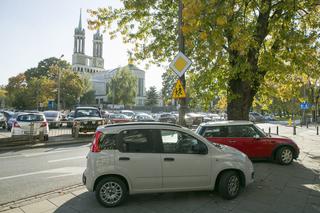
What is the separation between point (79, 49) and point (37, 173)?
412ft

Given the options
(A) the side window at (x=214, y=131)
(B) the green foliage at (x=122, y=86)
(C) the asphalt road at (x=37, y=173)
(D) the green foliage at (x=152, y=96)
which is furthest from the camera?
(D) the green foliage at (x=152, y=96)

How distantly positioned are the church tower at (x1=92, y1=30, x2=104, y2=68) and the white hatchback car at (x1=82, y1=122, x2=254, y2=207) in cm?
12853

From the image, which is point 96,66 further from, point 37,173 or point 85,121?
point 37,173

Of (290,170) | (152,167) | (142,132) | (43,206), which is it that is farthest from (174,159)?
(290,170)

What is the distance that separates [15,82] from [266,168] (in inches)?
2905

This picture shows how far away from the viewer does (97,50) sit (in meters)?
129

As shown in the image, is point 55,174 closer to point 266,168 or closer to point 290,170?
point 266,168

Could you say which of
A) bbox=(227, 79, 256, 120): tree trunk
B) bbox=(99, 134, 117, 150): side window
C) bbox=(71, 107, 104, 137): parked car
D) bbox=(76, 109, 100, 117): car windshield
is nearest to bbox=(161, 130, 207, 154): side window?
bbox=(99, 134, 117, 150): side window

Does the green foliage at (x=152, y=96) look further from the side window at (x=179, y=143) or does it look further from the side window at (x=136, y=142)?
the side window at (x=136, y=142)

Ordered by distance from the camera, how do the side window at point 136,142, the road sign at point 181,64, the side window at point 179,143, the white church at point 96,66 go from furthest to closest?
the white church at point 96,66 < the road sign at point 181,64 < the side window at point 179,143 < the side window at point 136,142

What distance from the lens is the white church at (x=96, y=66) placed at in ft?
360

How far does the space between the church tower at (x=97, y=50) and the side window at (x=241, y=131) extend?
125660 mm

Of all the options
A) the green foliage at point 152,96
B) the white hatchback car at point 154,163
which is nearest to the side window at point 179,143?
the white hatchback car at point 154,163

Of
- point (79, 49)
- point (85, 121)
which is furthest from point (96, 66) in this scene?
point (85, 121)
